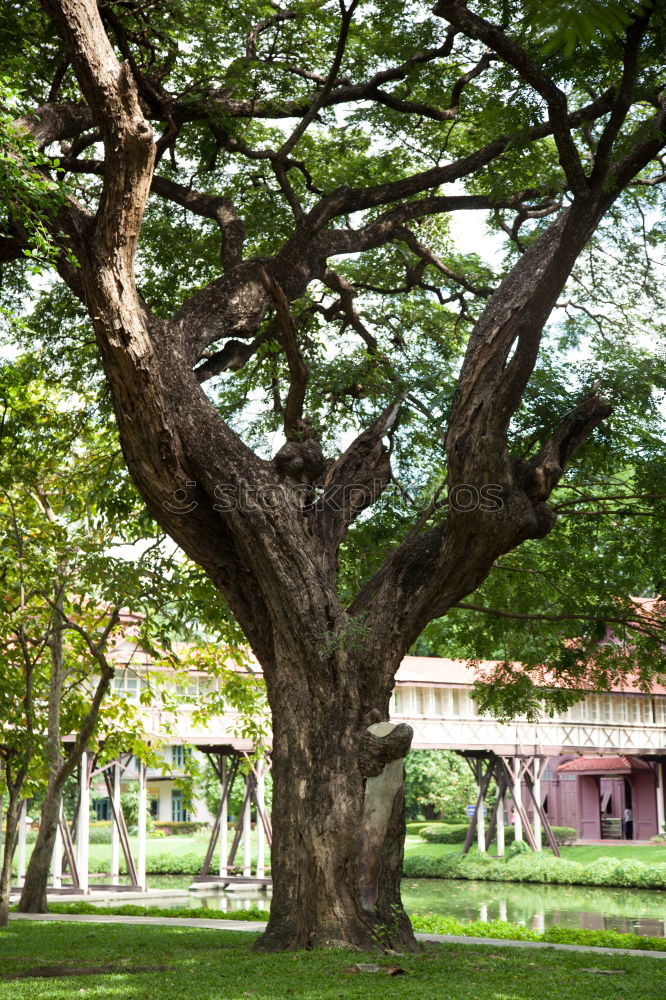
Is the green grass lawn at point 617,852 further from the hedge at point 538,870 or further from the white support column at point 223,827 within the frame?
the white support column at point 223,827

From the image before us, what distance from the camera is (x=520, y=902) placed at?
67.5 ft

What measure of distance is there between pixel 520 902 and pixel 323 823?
1525cm

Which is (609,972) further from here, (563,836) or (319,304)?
(563,836)

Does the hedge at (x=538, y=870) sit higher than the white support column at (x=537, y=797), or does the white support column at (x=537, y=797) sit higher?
the white support column at (x=537, y=797)

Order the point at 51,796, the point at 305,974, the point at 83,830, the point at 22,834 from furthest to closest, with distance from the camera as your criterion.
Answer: the point at 22,834, the point at 83,830, the point at 51,796, the point at 305,974

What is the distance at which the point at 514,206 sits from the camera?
1035cm

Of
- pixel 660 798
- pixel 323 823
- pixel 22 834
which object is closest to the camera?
pixel 323 823

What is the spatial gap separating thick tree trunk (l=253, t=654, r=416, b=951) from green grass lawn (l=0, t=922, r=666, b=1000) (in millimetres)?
296

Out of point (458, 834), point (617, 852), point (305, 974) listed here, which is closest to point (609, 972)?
point (305, 974)

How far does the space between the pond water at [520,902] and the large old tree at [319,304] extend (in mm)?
9622

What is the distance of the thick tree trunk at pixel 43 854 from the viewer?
1336 cm

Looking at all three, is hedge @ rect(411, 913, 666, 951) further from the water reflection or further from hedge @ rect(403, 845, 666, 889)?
hedge @ rect(403, 845, 666, 889)

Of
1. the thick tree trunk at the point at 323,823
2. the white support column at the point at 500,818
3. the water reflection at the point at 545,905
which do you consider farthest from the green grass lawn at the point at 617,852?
the thick tree trunk at the point at 323,823

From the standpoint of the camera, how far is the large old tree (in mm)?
7117
